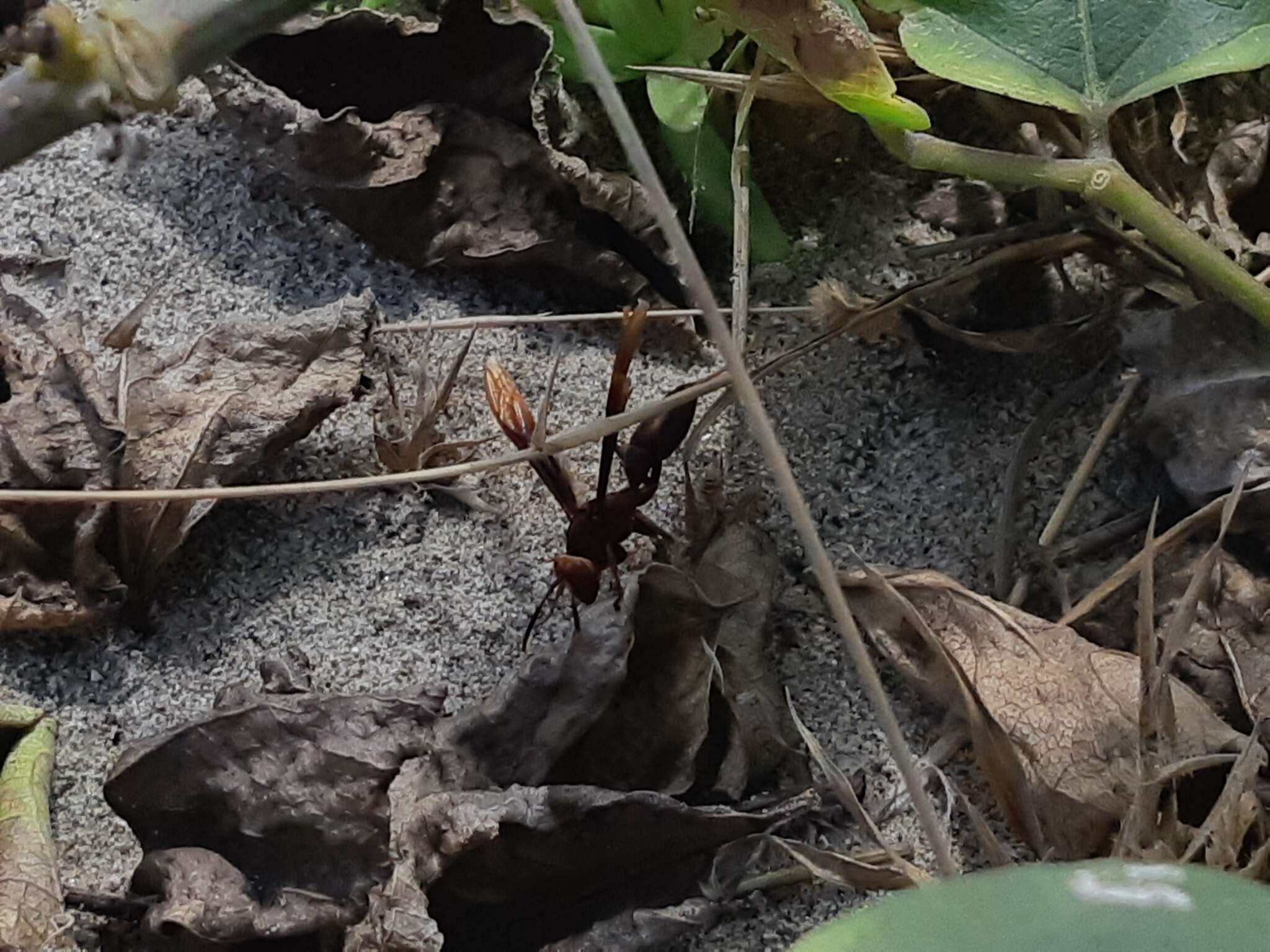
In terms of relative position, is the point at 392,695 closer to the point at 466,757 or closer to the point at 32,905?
the point at 466,757

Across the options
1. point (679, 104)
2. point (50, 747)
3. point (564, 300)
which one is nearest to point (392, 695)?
point (50, 747)

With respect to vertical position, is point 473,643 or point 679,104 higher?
point 679,104

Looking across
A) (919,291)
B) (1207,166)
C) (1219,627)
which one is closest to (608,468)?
(919,291)

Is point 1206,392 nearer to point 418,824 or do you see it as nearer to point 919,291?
point 919,291

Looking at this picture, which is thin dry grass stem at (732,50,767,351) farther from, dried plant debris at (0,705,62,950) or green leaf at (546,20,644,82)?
dried plant debris at (0,705,62,950)

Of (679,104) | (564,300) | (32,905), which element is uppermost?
(679,104)

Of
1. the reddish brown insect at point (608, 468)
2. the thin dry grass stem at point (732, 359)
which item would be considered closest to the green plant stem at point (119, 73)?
the thin dry grass stem at point (732, 359)

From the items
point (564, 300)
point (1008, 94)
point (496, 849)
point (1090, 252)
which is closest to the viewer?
point (496, 849)
